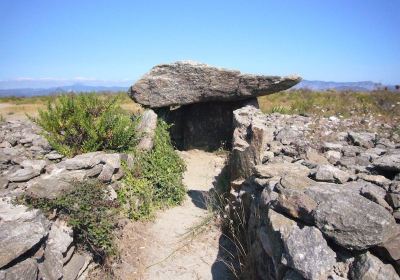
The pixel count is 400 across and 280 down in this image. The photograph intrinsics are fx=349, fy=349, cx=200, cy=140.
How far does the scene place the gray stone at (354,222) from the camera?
3.04 meters

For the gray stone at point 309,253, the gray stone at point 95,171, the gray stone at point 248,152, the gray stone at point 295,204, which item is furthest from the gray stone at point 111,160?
the gray stone at point 309,253

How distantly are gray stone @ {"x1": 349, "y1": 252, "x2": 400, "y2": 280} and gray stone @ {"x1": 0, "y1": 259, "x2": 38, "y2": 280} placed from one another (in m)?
3.28

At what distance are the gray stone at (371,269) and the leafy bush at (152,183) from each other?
14.4 ft

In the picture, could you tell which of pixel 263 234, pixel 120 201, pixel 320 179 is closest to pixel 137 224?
pixel 120 201

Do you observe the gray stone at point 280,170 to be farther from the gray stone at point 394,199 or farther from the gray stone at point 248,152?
the gray stone at point 394,199

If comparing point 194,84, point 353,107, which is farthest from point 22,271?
point 353,107

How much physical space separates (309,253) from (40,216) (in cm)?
341

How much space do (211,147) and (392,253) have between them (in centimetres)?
909

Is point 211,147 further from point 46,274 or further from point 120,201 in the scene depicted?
point 46,274

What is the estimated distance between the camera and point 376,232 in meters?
3.04

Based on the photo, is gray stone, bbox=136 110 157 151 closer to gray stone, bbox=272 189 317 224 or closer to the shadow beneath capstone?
the shadow beneath capstone

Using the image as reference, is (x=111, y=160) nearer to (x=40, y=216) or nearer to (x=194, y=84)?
(x=40, y=216)

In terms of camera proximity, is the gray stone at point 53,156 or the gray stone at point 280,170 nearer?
the gray stone at point 280,170

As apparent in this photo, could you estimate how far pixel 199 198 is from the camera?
804cm
